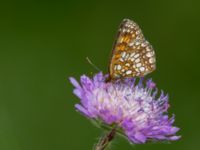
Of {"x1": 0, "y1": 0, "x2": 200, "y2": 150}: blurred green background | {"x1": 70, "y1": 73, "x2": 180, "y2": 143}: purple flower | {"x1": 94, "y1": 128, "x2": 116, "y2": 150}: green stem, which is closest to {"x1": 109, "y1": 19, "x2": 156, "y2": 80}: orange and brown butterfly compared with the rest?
{"x1": 70, "y1": 73, "x2": 180, "y2": 143}: purple flower

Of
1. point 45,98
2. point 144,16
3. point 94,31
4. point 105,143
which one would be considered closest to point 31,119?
point 45,98

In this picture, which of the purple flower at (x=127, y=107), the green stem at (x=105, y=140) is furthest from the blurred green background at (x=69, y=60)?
the green stem at (x=105, y=140)

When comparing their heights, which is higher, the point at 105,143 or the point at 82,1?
the point at 82,1

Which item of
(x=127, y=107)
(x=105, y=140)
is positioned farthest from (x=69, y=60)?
(x=105, y=140)

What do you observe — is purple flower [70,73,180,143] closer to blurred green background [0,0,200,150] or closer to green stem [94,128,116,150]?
green stem [94,128,116,150]

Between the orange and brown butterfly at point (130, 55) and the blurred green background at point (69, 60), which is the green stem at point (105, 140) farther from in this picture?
the blurred green background at point (69, 60)

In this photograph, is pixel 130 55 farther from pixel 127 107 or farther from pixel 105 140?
pixel 105 140

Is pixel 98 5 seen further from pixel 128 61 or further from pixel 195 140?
pixel 128 61
